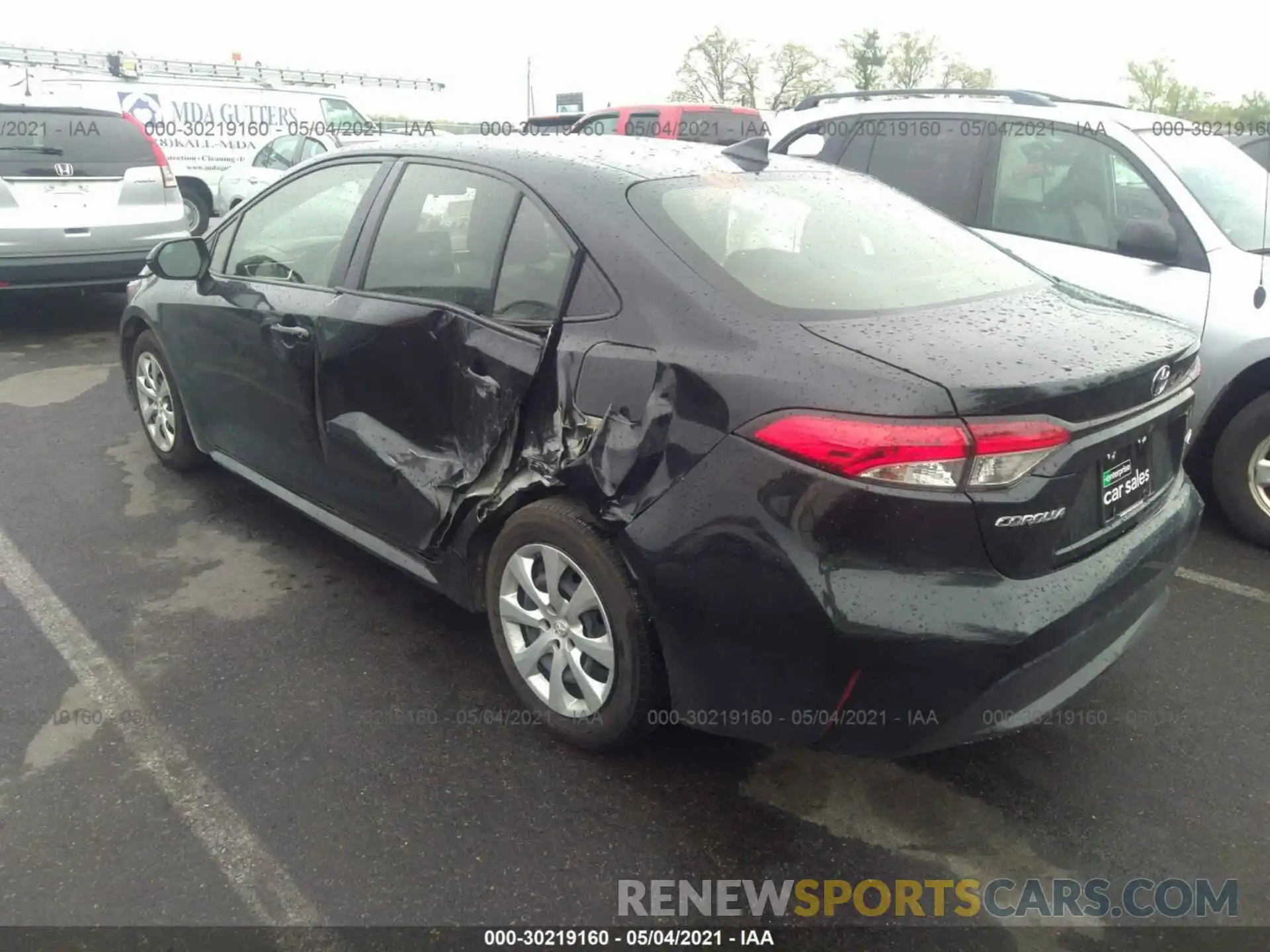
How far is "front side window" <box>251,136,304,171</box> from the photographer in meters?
13.7

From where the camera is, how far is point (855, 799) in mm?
2691

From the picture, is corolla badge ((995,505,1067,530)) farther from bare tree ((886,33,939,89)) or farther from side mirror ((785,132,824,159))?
bare tree ((886,33,939,89))

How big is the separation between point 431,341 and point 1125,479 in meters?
1.96

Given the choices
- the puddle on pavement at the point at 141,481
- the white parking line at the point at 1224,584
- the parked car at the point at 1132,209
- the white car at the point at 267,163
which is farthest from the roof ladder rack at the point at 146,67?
the white parking line at the point at 1224,584

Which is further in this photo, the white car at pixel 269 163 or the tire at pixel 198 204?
the white car at pixel 269 163

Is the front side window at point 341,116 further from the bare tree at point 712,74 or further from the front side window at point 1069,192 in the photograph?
the bare tree at point 712,74

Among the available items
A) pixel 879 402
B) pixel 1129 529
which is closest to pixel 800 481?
pixel 879 402

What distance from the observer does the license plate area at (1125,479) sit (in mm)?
2363

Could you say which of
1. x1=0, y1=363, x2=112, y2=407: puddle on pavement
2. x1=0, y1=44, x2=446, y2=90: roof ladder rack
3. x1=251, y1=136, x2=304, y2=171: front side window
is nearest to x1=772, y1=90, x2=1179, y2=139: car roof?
x1=0, y1=363, x2=112, y2=407: puddle on pavement

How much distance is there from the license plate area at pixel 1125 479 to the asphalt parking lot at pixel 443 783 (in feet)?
2.66

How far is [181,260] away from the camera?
4086 millimetres

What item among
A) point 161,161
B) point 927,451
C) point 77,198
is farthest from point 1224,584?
point 161,161

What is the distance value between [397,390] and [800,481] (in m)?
1.54

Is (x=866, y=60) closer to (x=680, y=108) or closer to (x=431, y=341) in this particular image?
(x=680, y=108)
